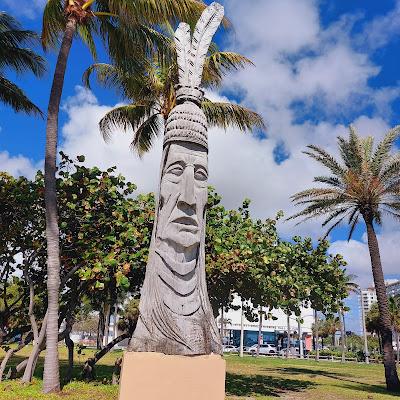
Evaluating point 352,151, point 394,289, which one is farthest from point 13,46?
point 394,289

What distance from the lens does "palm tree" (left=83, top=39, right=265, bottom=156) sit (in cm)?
1307

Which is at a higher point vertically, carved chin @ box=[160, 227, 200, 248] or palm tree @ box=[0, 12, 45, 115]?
palm tree @ box=[0, 12, 45, 115]

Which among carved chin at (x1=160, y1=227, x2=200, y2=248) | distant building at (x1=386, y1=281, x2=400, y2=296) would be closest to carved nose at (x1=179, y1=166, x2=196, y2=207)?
carved chin at (x1=160, y1=227, x2=200, y2=248)

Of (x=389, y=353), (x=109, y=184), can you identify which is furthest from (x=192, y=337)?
A: (x=389, y=353)

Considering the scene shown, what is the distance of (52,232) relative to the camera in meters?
9.44

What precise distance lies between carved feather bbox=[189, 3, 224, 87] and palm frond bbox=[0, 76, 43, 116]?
9132mm

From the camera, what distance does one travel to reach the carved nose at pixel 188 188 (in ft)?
17.1

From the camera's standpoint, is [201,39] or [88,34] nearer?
[201,39]

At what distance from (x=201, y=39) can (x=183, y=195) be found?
233 cm

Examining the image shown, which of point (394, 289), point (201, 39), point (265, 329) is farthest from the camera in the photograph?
point (394, 289)

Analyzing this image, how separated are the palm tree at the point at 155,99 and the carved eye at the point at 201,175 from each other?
7129mm

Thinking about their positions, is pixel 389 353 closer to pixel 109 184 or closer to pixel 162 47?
pixel 109 184

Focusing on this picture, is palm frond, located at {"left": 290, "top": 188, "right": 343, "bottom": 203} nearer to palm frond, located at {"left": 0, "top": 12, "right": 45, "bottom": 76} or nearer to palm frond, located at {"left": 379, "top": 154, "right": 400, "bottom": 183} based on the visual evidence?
palm frond, located at {"left": 379, "top": 154, "right": 400, "bottom": 183}

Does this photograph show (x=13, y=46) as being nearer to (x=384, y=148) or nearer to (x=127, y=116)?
(x=127, y=116)
